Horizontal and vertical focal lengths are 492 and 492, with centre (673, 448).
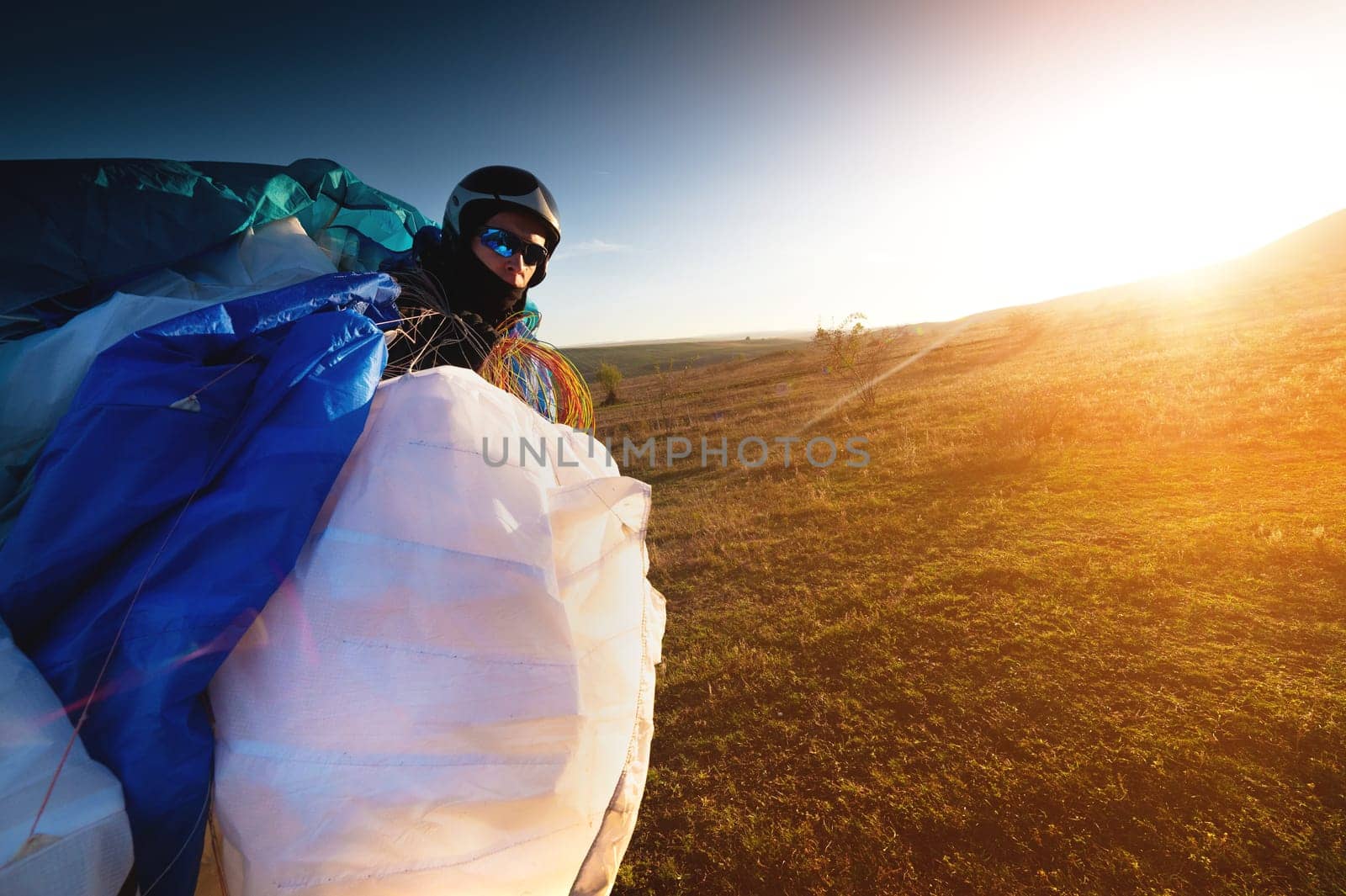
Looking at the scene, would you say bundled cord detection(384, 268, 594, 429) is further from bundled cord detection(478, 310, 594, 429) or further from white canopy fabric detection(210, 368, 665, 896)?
white canopy fabric detection(210, 368, 665, 896)

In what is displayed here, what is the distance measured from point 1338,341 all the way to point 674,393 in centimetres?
2485

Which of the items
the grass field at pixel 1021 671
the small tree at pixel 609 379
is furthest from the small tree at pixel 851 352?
the small tree at pixel 609 379

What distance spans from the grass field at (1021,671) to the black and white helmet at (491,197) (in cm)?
372

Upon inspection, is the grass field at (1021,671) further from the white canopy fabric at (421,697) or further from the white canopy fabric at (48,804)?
the white canopy fabric at (48,804)

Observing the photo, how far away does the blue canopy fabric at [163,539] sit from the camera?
1.08 m

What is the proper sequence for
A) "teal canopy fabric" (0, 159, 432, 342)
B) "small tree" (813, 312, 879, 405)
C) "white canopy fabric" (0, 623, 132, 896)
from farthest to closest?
"small tree" (813, 312, 879, 405) < "teal canopy fabric" (0, 159, 432, 342) < "white canopy fabric" (0, 623, 132, 896)

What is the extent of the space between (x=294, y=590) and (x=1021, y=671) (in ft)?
15.3

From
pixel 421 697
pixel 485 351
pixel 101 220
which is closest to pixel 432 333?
pixel 485 351

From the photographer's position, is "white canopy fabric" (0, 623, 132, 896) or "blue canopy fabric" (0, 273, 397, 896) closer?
"white canopy fabric" (0, 623, 132, 896)

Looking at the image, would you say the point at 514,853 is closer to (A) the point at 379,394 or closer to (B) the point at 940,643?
(A) the point at 379,394

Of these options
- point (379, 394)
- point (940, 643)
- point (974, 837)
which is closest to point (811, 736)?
point (974, 837)

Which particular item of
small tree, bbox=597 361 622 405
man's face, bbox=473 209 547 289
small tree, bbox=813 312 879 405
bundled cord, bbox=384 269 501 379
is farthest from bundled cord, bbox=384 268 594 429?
small tree, bbox=597 361 622 405

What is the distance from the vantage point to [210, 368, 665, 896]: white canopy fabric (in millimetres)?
1112

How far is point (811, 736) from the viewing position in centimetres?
353
